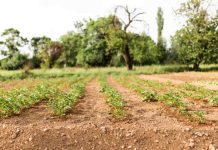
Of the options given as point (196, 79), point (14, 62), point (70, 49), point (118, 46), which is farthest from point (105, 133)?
point (70, 49)

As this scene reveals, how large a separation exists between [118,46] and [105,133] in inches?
1625

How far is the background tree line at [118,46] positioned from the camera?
47.2m

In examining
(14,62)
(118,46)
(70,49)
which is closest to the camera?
(118,46)

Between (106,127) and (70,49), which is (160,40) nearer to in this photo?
(70,49)

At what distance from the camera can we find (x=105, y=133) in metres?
9.27

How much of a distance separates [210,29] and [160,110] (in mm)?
37888

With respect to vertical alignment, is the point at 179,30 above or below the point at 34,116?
above

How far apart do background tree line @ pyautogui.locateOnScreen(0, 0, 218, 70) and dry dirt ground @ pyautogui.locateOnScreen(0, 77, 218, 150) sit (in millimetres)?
37714

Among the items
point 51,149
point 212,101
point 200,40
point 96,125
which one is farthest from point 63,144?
point 200,40

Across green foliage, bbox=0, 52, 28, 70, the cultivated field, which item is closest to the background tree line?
green foliage, bbox=0, 52, 28, 70

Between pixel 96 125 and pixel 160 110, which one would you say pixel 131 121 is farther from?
pixel 160 110

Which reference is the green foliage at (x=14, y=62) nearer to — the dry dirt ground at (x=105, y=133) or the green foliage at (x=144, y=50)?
the green foliage at (x=144, y=50)

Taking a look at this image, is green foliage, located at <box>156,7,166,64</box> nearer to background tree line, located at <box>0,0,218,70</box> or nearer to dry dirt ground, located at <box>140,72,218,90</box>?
background tree line, located at <box>0,0,218,70</box>

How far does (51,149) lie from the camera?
869cm
